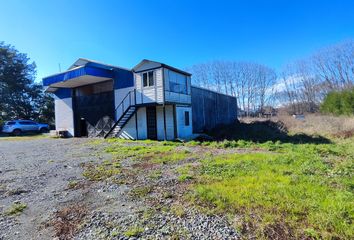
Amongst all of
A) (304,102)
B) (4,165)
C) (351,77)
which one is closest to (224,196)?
(4,165)

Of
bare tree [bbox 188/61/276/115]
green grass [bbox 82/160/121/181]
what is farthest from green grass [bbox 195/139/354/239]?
bare tree [bbox 188/61/276/115]

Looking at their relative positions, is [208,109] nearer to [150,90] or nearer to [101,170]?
[150,90]

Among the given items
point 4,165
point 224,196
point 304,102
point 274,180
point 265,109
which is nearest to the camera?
point 224,196

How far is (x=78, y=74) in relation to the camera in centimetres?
1477

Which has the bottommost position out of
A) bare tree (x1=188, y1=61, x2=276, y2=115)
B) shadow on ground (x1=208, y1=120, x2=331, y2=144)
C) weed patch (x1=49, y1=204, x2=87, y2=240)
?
weed patch (x1=49, y1=204, x2=87, y2=240)

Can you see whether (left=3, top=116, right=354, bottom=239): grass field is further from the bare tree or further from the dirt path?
the bare tree

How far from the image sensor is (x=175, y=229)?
2.89m

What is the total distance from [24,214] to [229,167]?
15.3ft

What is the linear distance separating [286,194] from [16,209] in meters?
4.84

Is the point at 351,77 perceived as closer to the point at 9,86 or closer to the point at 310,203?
the point at 310,203

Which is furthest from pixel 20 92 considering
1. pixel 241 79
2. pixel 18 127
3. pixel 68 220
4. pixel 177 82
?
pixel 241 79

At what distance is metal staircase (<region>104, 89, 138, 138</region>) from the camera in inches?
587

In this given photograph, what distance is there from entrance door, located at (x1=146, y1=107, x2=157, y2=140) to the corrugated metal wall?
339 centimetres

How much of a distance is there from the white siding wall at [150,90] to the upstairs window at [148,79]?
22 centimetres
